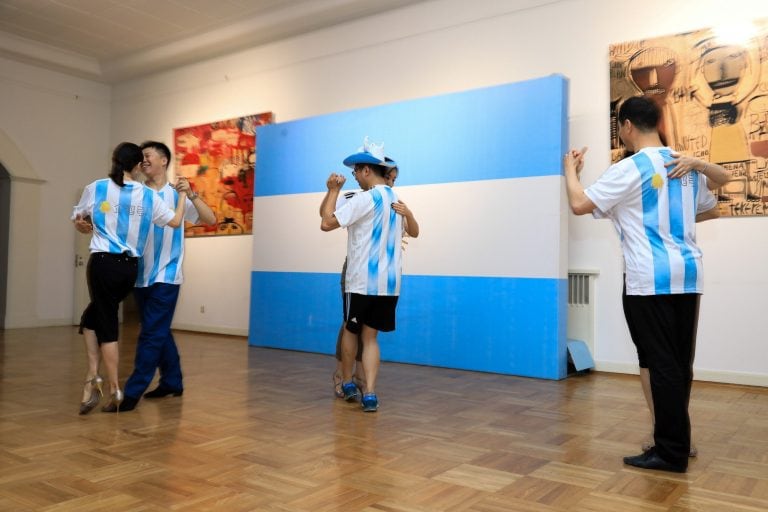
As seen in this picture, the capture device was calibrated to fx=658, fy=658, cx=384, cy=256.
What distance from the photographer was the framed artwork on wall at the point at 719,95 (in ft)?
15.7

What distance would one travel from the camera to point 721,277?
4.91m

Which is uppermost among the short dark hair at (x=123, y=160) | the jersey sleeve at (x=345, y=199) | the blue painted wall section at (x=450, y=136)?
the blue painted wall section at (x=450, y=136)

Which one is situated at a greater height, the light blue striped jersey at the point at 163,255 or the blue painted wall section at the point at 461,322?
the light blue striped jersey at the point at 163,255

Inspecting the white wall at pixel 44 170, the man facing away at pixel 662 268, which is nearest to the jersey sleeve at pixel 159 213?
the man facing away at pixel 662 268

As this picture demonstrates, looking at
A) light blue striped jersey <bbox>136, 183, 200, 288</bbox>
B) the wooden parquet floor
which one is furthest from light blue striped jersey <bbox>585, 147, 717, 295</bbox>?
light blue striped jersey <bbox>136, 183, 200, 288</bbox>

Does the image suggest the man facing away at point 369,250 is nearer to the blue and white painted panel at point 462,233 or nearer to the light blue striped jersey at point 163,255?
the light blue striped jersey at point 163,255

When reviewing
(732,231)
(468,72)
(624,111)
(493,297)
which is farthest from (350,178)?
(624,111)

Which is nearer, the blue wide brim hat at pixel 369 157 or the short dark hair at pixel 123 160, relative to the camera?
the short dark hair at pixel 123 160

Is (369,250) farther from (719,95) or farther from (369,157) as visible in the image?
(719,95)

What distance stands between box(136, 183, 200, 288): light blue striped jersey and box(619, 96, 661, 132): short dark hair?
250 centimetres

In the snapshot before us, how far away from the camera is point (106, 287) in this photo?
11.5ft

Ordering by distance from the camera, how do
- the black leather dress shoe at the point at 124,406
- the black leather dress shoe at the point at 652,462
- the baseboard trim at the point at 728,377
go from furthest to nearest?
the baseboard trim at the point at 728,377 < the black leather dress shoe at the point at 124,406 < the black leather dress shoe at the point at 652,462

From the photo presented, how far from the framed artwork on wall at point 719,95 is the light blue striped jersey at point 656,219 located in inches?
89.9

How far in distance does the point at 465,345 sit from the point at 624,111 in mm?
2996
